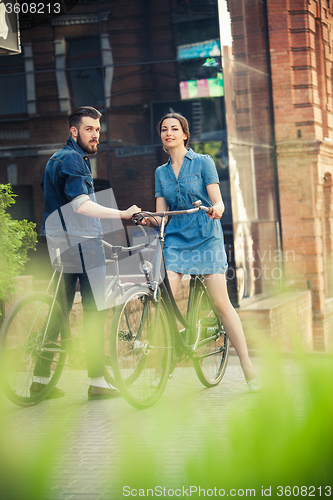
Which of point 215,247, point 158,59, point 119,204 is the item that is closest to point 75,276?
point 215,247

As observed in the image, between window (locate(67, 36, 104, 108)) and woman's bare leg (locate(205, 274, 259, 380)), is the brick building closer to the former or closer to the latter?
window (locate(67, 36, 104, 108))

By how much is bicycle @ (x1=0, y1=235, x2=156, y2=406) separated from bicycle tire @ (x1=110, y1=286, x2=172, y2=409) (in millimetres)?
310

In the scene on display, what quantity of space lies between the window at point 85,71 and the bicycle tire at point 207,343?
28.9 ft

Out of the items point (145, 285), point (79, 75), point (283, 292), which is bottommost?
point (283, 292)

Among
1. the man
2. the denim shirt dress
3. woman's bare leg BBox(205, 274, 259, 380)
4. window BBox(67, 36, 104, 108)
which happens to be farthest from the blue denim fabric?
window BBox(67, 36, 104, 108)

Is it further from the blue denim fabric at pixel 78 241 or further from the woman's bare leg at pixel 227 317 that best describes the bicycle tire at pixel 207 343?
the blue denim fabric at pixel 78 241

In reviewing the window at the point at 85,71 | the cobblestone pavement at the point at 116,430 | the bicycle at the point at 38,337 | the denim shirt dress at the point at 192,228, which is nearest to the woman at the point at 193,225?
the denim shirt dress at the point at 192,228

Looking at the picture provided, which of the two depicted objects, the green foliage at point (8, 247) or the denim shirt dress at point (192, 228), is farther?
the green foliage at point (8, 247)

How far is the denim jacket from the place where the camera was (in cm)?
389

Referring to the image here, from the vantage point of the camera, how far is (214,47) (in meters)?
12.0

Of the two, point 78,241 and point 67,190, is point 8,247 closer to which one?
point 78,241

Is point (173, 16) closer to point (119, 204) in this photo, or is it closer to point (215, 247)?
point (119, 204)

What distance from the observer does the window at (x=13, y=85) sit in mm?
12594

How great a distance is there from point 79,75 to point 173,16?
2.24 metres
